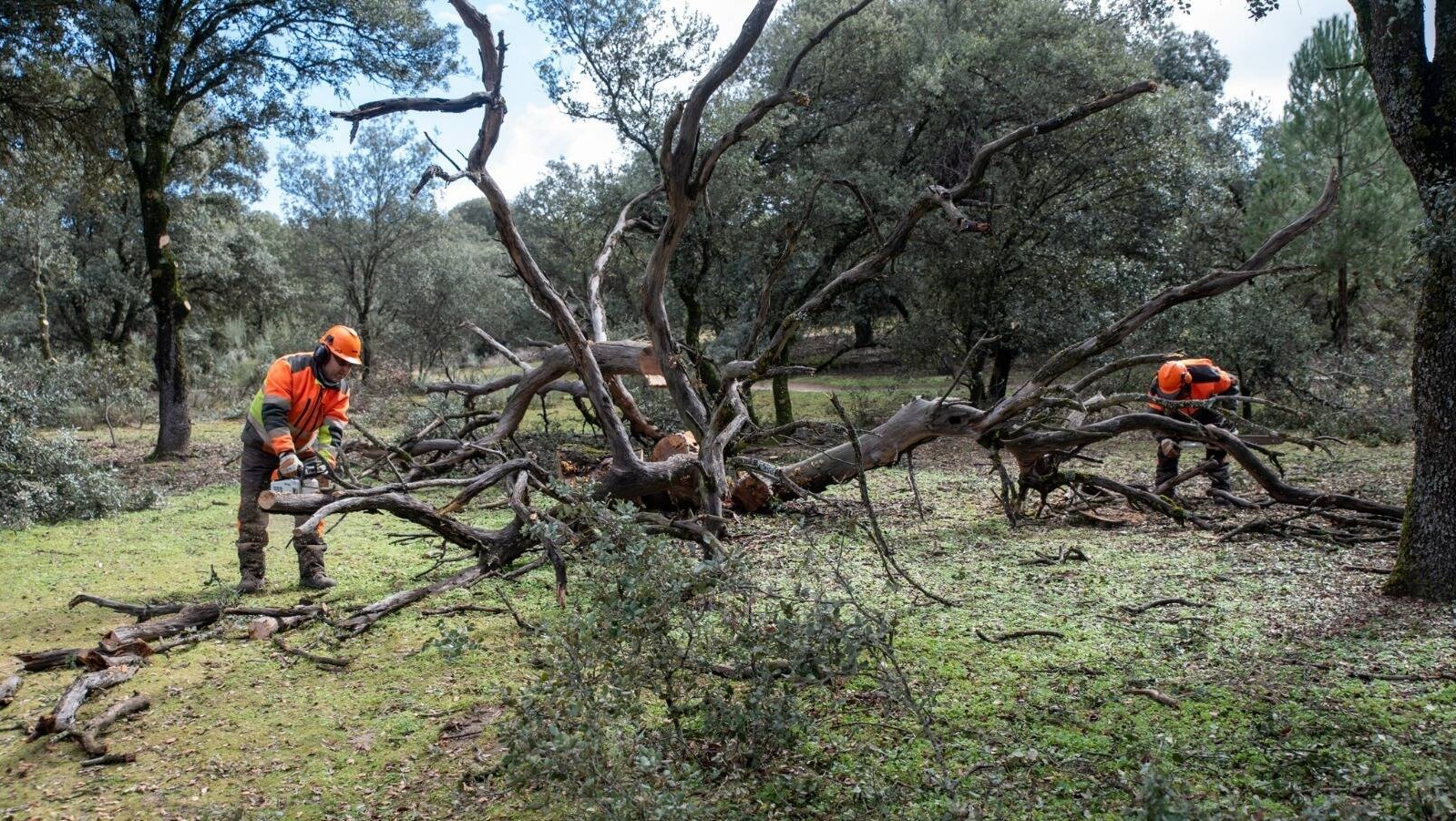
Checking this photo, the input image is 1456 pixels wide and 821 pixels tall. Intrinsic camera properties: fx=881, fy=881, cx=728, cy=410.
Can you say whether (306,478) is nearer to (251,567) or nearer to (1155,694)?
(251,567)

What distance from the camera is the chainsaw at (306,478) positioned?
4.95 m

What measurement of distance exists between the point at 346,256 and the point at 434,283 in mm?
2340

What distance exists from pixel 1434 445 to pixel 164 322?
13.6m

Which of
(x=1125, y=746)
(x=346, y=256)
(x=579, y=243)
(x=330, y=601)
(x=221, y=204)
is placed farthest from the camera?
(x=346, y=256)

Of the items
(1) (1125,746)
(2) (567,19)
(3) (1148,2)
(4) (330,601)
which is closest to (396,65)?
(2) (567,19)

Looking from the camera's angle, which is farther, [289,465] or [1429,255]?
[289,465]

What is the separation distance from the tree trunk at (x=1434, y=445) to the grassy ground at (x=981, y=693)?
0.68 ft

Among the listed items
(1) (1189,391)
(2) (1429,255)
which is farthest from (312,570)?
(1) (1189,391)

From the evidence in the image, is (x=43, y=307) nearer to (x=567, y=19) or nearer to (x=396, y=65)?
(x=396, y=65)

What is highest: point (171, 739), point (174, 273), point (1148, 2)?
point (1148, 2)

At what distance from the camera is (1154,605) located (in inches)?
181

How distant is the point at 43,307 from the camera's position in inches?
733

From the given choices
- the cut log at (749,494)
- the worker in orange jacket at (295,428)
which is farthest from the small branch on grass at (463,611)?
the cut log at (749,494)

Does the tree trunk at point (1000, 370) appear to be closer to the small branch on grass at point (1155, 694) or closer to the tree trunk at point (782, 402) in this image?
the tree trunk at point (782, 402)
